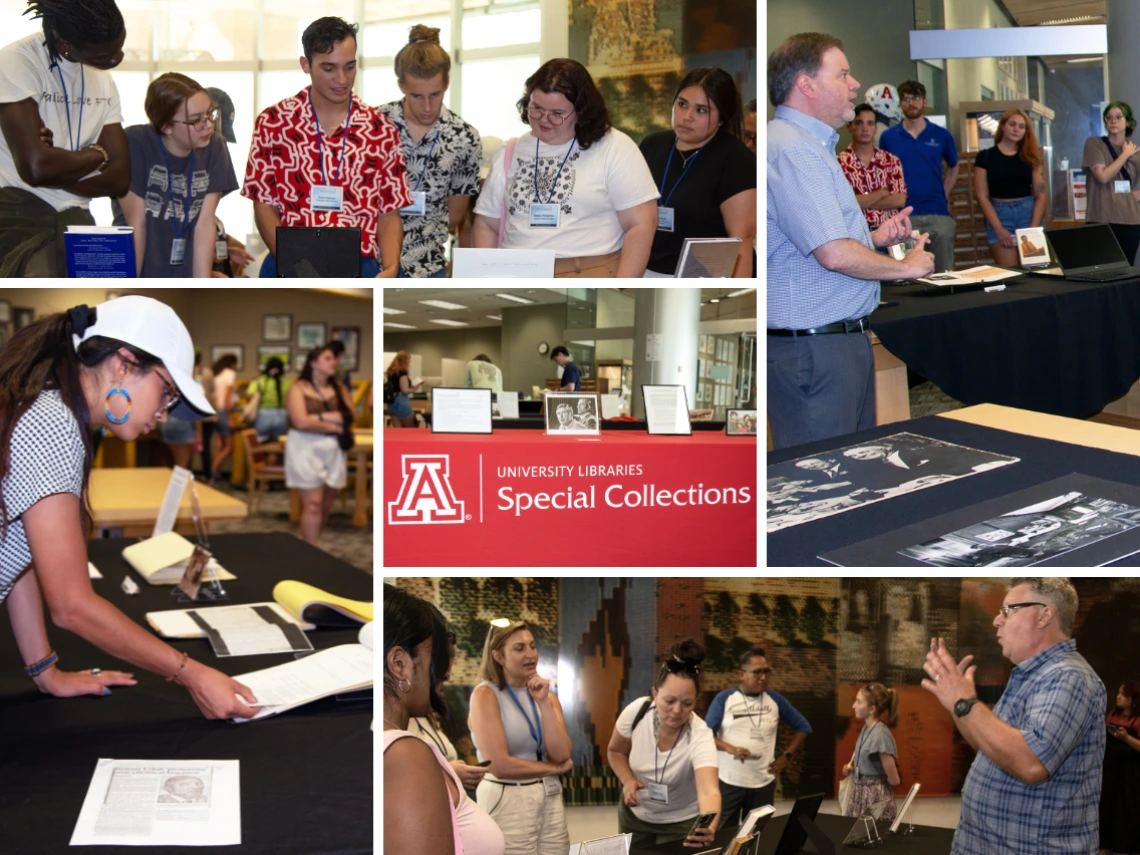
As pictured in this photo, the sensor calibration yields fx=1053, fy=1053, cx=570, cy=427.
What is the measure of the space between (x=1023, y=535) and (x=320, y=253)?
0.93 metres

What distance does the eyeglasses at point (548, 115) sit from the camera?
2158 millimetres

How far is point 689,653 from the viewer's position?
1.51 metres

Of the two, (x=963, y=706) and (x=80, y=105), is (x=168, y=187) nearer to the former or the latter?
(x=80, y=105)

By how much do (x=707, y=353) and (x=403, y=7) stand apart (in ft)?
8.76

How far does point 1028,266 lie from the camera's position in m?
4.34

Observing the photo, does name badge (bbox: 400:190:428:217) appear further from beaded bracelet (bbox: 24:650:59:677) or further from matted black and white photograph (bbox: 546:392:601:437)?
beaded bracelet (bbox: 24:650:59:677)

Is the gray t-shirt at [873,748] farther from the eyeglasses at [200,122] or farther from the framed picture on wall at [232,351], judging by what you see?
the framed picture on wall at [232,351]

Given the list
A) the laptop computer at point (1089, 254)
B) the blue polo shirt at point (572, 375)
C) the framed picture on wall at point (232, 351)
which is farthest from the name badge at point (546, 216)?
the framed picture on wall at point (232, 351)

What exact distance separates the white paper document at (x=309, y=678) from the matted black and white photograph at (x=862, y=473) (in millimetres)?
Answer: 668

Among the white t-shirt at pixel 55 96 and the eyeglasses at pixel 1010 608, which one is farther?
the white t-shirt at pixel 55 96

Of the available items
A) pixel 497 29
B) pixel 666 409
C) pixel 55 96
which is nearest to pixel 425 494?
pixel 666 409

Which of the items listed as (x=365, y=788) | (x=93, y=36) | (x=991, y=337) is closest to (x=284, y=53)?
(x=93, y=36)

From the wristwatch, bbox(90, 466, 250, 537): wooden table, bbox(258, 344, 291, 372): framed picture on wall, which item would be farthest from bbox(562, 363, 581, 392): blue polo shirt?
bbox(258, 344, 291, 372): framed picture on wall

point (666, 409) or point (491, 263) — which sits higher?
point (491, 263)
